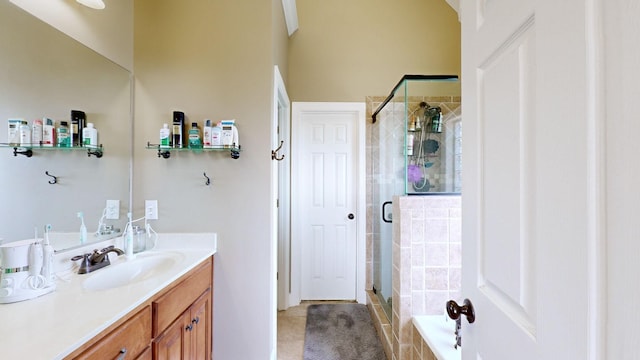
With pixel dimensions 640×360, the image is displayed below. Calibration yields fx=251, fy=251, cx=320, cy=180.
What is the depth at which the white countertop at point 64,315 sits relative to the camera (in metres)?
0.71

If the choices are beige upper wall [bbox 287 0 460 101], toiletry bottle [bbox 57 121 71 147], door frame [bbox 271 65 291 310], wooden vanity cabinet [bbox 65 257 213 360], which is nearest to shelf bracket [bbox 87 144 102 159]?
toiletry bottle [bbox 57 121 71 147]

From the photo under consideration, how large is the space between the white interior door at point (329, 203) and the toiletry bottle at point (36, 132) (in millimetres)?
1940

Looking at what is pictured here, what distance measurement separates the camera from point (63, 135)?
1.29 metres

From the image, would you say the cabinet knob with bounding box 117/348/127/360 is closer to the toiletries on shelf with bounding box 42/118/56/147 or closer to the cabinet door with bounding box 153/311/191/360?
the cabinet door with bounding box 153/311/191/360

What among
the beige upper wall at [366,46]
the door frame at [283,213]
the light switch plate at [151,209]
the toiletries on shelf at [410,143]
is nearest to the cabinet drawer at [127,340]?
the light switch plate at [151,209]

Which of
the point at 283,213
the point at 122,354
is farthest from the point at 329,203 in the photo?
the point at 122,354

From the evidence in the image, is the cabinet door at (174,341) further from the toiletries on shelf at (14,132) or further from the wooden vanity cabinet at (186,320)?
the toiletries on shelf at (14,132)

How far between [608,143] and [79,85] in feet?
6.65

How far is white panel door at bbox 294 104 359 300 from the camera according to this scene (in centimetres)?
279

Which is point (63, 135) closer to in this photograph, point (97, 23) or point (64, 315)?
point (97, 23)

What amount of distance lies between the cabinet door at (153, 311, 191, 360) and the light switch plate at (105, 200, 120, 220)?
2.58 feet

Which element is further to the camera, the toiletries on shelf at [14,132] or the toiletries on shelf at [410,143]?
the toiletries on shelf at [410,143]

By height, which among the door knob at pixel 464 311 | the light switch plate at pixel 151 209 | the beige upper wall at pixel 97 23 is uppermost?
the beige upper wall at pixel 97 23

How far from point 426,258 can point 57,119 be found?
7.26ft
